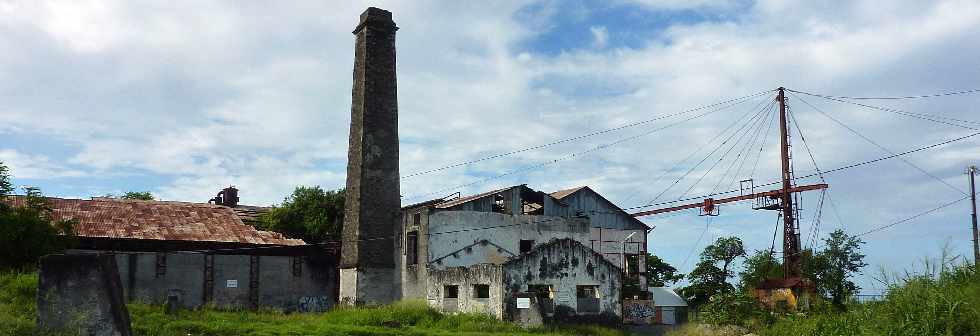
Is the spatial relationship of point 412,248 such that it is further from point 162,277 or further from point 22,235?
point 22,235

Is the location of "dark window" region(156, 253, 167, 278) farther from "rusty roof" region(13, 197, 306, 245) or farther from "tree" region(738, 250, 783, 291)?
"tree" region(738, 250, 783, 291)

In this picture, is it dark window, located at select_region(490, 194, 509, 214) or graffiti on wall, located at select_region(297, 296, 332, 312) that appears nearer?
graffiti on wall, located at select_region(297, 296, 332, 312)

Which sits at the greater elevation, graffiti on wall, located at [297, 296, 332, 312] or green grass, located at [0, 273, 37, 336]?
green grass, located at [0, 273, 37, 336]

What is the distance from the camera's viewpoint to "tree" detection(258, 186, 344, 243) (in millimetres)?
36375

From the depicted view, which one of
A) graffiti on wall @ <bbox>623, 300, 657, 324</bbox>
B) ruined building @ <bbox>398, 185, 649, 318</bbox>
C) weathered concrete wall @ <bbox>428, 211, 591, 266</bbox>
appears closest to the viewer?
ruined building @ <bbox>398, 185, 649, 318</bbox>

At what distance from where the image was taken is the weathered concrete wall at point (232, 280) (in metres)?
29.2

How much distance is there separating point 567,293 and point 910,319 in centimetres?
1517

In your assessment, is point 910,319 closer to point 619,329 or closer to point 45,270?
point 619,329

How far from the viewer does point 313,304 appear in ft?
109

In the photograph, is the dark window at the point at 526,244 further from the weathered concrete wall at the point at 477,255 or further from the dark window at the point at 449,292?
the dark window at the point at 449,292

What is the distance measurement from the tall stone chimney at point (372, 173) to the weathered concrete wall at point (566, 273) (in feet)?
24.0

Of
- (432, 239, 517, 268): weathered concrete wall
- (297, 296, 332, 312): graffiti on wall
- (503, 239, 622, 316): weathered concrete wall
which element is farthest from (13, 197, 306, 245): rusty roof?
(503, 239, 622, 316): weathered concrete wall

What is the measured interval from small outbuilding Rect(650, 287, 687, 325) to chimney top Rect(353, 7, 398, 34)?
1783cm

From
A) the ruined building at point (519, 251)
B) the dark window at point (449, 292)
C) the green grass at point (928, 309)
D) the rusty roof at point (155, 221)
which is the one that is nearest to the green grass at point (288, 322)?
the dark window at point (449, 292)
